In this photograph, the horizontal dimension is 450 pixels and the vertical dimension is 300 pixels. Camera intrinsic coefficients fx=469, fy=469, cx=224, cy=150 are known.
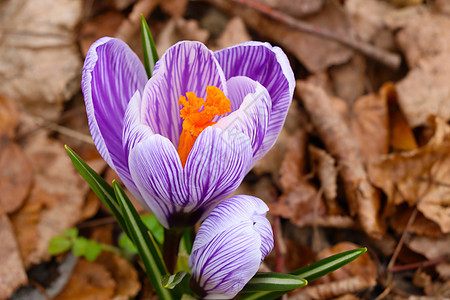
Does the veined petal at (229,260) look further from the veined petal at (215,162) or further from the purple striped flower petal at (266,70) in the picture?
the purple striped flower petal at (266,70)

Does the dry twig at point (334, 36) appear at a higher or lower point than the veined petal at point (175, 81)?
lower

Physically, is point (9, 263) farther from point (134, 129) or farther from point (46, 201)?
point (134, 129)

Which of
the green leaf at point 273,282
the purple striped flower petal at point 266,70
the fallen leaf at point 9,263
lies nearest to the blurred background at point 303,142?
the fallen leaf at point 9,263

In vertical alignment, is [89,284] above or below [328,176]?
below

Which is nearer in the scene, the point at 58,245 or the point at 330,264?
the point at 330,264

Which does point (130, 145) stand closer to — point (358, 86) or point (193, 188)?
point (193, 188)

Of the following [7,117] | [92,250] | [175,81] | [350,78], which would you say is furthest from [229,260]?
[350,78]

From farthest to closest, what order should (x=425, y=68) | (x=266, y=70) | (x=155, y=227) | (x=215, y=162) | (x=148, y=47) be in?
1. (x=425, y=68)
2. (x=155, y=227)
3. (x=148, y=47)
4. (x=266, y=70)
5. (x=215, y=162)
